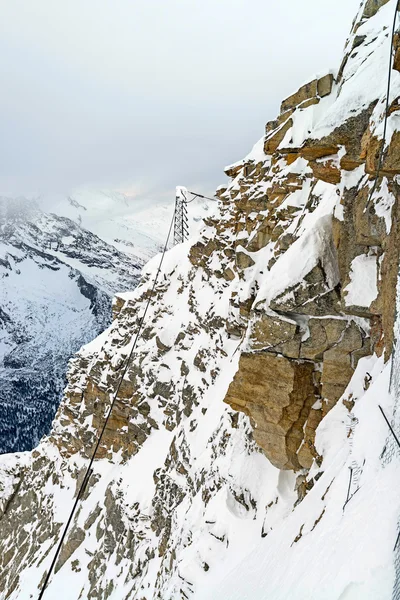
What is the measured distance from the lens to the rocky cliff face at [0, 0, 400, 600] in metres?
6.36

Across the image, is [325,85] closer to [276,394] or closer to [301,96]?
[301,96]

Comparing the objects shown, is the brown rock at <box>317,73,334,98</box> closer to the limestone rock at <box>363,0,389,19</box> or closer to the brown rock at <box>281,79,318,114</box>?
the brown rock at <box>281,79,318,114</box>

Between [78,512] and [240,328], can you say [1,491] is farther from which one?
[240,328]

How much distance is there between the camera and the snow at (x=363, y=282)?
28.5 feet

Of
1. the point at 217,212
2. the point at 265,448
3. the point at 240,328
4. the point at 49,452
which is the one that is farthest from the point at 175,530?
the point at 49,452

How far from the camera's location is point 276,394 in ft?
36.2

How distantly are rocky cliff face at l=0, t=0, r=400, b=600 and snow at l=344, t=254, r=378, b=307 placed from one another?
1.3 inches

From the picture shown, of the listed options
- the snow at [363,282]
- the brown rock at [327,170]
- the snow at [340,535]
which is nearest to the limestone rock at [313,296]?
the snow at [363,282]

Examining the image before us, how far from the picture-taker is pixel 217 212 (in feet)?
98.1

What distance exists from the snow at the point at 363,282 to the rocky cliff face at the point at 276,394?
33 mm

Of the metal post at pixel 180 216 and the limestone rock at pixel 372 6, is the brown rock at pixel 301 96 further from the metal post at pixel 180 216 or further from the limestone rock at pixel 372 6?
the metal post at pixel 180 216

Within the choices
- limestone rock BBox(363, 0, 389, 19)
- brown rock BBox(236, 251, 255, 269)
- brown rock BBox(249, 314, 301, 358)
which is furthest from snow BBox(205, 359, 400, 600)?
brown rock BBox(236, 251, 255, 269)

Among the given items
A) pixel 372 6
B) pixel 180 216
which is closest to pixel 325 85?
pixel 372 6

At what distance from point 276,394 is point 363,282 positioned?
13.5ft
